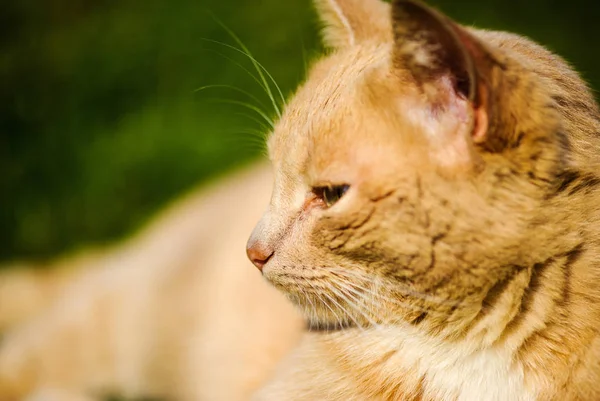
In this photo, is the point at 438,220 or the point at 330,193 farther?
the point at 330,193

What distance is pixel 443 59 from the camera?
1.54 metres

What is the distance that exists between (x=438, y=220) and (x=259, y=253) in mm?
466

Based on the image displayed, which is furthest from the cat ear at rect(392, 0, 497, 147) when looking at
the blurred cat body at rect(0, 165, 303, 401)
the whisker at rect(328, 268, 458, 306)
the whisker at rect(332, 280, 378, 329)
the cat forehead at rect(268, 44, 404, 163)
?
→ the blurred cat body at rect(0, 165, 303, 401)

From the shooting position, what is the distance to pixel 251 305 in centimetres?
279

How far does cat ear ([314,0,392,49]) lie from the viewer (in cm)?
212

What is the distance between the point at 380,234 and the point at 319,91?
0.46 metres

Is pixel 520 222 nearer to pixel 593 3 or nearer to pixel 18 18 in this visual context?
pixel 593 3

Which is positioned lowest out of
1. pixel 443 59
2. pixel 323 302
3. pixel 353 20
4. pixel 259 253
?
pixel 323 302

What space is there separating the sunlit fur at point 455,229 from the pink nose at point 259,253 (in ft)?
0.06

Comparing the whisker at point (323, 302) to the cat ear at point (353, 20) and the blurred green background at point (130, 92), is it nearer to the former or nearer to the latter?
the cat ear at point (353, 20)

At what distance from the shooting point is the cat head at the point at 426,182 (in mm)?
1529

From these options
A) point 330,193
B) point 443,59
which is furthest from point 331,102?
point 443,59

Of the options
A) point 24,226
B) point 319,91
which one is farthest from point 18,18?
point 319,91

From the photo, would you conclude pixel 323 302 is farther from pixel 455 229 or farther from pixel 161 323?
pixel 161 323
